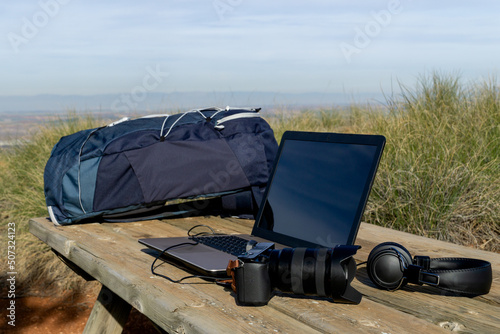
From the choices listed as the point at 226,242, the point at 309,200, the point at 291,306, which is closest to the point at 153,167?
the point at 226,242

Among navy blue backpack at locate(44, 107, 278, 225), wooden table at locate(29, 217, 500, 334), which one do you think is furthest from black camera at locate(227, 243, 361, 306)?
navy blue backpack at locate(44, 107, 278, 225)

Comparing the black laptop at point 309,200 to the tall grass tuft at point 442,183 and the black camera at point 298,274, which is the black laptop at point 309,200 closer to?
the black camera at point 298,274

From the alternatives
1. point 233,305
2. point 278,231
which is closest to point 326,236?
point 278,231

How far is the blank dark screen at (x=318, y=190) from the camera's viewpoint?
144cm

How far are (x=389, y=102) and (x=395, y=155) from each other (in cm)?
164

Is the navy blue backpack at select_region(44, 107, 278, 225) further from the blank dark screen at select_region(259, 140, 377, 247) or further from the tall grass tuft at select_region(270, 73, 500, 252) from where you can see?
the tall grass tuft at select_region(270, 73, 500, 252)

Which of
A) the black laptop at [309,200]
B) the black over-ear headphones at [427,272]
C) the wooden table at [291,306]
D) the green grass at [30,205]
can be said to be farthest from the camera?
the green grass at [30,205]

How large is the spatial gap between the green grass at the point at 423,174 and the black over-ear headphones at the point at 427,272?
2.03m

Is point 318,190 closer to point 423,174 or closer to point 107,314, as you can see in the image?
point 107,314

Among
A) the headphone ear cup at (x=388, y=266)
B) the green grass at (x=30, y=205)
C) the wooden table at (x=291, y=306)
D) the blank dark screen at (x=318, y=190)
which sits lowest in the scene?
the green grass at (x=30, y=205)

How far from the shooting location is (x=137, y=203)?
209 cm

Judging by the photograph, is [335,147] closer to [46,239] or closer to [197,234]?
[197,234]

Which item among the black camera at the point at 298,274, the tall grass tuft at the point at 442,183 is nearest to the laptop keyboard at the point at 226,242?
the black camera at the point at 298,274

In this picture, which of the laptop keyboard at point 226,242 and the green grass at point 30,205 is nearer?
the laptop keyboard at point 226,242
